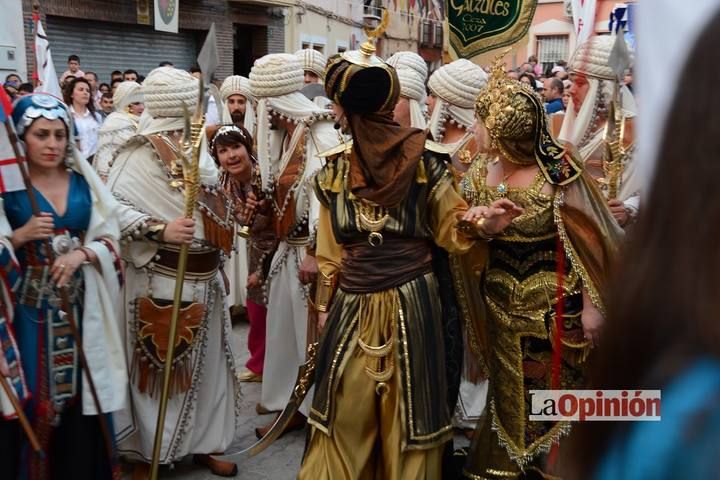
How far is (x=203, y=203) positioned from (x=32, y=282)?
3.44 ft

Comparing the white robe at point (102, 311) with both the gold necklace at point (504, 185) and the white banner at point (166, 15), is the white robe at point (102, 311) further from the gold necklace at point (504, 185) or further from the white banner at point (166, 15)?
the white banner at point (166, 15)

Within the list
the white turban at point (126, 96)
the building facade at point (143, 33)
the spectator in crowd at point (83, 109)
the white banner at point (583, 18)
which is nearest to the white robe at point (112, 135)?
the white turban at point (126, 96)

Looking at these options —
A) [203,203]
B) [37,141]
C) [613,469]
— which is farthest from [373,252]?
[613,469]

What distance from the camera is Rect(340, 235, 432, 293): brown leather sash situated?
338 cm

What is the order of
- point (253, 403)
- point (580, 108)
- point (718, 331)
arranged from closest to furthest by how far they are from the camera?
1. point (718, 331)
2. point (580, 108)
3. point (253, 403)

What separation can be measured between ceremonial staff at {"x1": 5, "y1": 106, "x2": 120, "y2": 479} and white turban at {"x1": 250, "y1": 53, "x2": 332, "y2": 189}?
5.14 ft

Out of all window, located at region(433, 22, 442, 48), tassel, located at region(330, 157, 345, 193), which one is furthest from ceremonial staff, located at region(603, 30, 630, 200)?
window, located at region(433, 22, 442, 48)

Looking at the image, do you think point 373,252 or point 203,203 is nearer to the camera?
point 373,252

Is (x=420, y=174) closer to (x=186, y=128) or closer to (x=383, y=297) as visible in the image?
(x=383, y=297)

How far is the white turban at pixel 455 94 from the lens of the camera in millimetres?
5082

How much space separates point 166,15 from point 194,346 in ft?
44.4

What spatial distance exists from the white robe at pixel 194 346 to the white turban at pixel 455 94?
1766 millimetres

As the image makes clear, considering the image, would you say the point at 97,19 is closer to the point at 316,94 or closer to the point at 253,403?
the point at 316,94

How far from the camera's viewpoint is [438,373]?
343 cm
